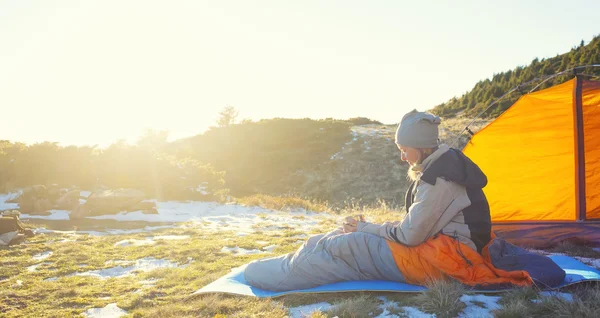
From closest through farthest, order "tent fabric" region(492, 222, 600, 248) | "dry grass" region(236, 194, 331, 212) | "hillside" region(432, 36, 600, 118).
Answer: "tent fabric" region(492, 222, 600, 248) → "dry grass" region(236, 194, 331, 212) → "hillside" region(432, 36, 600, 118)

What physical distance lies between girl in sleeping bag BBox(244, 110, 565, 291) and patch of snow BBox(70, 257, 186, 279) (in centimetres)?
269

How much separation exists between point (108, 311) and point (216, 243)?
3234mm

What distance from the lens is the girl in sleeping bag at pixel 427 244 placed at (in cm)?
318

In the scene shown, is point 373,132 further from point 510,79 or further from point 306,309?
point 306,309

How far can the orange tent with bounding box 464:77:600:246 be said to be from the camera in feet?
18.2

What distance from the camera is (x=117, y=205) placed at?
450 inches

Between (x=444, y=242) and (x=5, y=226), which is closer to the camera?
(x=444, y=242)

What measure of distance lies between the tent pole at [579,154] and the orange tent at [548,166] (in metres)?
0.01

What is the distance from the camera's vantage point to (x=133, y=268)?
584cm

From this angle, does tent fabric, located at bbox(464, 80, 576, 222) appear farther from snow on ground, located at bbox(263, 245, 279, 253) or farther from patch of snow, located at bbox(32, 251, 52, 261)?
patch of snow, located at bbox(32, 251, 52, 261)

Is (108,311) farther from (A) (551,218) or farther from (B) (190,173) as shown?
(B) (190,173)

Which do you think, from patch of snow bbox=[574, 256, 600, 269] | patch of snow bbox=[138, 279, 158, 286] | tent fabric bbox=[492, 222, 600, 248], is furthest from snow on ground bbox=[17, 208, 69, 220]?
patch of snow bbox=[574, 256, 600, 269]

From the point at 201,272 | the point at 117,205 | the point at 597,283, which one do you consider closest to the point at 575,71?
the point at 597,283

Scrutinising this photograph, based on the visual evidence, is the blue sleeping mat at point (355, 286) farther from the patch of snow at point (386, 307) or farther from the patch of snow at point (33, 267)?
the patch of snow at point (33, 267)
